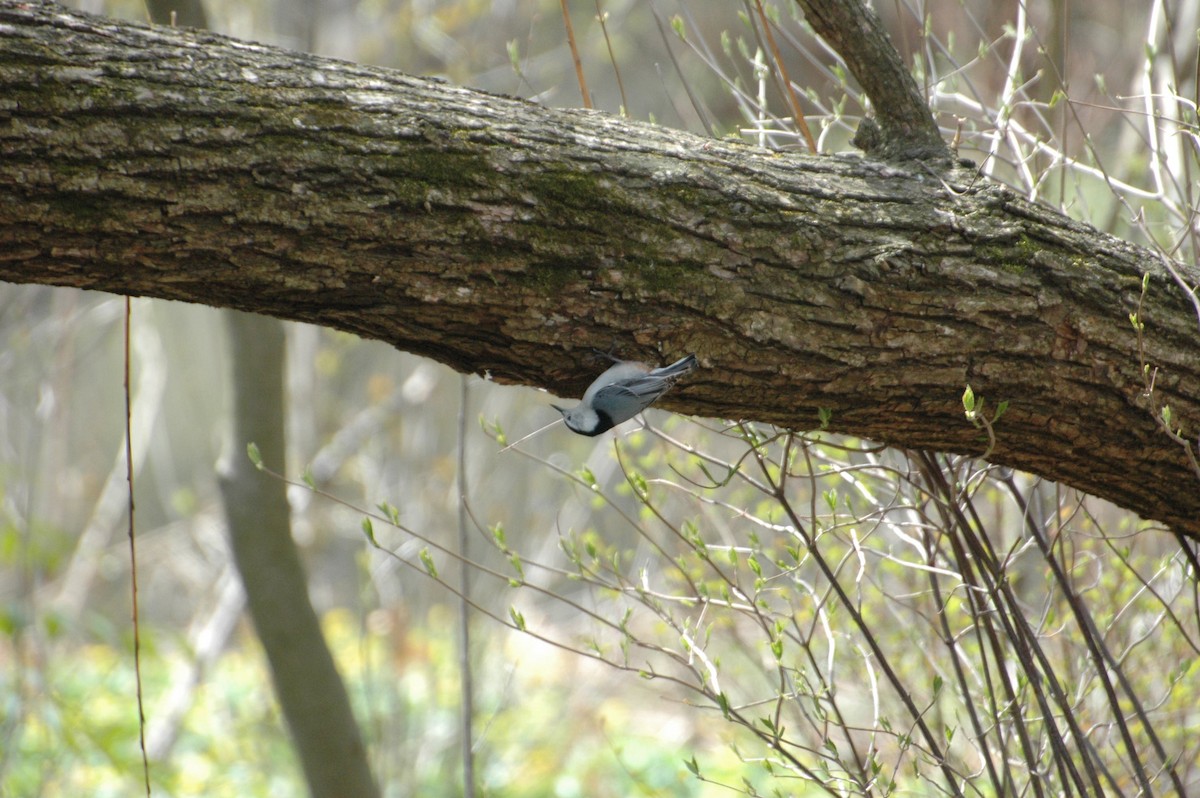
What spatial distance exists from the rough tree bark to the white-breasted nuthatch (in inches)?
1.1

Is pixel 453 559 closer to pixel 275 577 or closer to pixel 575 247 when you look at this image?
pixel 275 577

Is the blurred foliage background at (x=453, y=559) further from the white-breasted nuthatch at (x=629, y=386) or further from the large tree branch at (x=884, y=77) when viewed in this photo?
the white-breasted nuthatch at (x=629, y=386)

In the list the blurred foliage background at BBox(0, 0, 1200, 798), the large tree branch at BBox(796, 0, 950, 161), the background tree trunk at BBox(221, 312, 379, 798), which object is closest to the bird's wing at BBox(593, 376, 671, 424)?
the large tree branch at BBox(796, 0, 950, 161)

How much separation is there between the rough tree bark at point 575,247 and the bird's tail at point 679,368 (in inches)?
0.7

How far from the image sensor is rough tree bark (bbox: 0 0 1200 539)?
3.98 ft

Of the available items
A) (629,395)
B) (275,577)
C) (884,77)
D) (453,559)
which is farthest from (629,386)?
(453,559)

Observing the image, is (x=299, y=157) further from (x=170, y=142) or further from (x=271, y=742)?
(x=271, y=742)

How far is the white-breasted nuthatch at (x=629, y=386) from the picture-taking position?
1.41 m

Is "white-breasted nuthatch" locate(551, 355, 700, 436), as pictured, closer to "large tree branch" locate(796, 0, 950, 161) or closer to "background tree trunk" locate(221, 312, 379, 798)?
"large tree branch" locate(796, 0, 950, 161)

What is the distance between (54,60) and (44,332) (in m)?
3.89

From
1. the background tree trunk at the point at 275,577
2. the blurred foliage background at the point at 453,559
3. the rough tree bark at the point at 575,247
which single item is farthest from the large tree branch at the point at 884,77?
the background tree trunk at the point at 275,577

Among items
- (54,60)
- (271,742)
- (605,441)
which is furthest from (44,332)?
(54,60)

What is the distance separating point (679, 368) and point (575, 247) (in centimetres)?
23

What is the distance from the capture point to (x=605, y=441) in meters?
5.77
